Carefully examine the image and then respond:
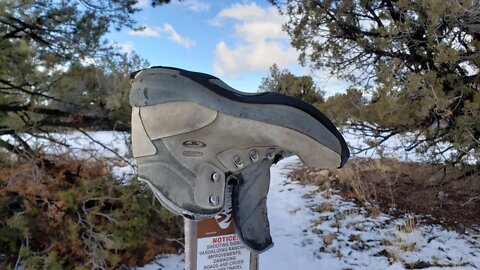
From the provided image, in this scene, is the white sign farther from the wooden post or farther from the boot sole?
the boot sole

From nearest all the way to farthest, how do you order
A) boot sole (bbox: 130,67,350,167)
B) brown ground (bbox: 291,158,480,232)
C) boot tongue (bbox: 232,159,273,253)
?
boot sole (bbox: 130,67,350,167)
boot tongue (bbox: 232,159,273,253)
brown ground (bbox: 291,158,480,232)

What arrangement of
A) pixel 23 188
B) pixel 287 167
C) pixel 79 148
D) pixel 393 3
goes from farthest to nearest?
pixel 287 167 < pixel 393 3 < pixel 79 148 < pixel 23 188

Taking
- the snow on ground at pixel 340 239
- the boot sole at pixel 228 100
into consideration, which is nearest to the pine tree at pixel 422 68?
the snow on ground at pixel 340 239

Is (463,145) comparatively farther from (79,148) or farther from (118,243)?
(79,148)

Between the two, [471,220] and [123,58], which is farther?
[471,220]

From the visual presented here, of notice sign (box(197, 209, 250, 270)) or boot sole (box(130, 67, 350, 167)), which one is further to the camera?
notice sign (box(197, 209, 250, 270))

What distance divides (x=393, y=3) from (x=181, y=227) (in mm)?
2934

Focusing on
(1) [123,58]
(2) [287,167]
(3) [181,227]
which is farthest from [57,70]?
(2) [287,167]

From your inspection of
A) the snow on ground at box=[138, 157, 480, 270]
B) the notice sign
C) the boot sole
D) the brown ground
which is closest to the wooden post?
the notice sign

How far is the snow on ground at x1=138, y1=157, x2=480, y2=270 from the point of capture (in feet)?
10.8

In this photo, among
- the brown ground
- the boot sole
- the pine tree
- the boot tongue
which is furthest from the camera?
the brown ground

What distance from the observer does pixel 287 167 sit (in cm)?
685

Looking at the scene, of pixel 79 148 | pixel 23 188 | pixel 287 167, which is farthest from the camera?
pixel 287 167

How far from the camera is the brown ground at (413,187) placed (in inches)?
163
